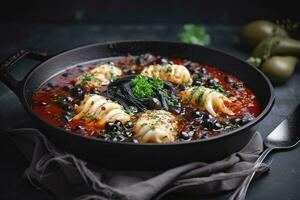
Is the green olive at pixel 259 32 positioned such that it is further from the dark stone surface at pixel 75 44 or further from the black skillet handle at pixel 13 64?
the black skillet handle at pixel 13 64

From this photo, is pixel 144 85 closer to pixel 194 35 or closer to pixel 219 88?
pixel 219 88

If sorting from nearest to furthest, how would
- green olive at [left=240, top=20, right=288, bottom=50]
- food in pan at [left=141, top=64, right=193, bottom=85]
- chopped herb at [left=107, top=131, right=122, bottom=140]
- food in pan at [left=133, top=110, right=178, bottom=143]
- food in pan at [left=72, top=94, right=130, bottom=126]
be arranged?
1. food in pan at [left=133, top=110, right=178, bottom=143]
2. chopped herb at [left=107, top=131, right=122, bottom=140]
3. food in pan at [left=72, top=94, right=130, bottom=126]
4. food in pan at [left=141, top=64, right=193, bottom=85]
5. green olive at [left=240, top=20, right=288, bottom=50]

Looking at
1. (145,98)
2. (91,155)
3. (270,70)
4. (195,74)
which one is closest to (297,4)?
(270,70)

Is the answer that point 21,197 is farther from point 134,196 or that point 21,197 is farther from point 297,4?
point 297,4

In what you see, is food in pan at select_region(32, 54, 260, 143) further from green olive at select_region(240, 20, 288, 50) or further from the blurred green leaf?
green olive at select_region(240, 20, 288, 50)

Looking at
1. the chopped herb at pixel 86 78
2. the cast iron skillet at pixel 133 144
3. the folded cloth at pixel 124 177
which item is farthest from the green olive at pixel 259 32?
the folded cloth at pixel 124 177

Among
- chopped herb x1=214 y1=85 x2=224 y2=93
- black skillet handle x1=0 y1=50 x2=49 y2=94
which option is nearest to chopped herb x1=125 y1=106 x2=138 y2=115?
chopped herb x1=214 y1=85 x2=224 y2=93

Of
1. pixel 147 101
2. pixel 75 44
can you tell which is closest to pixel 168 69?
pixel 147 101
